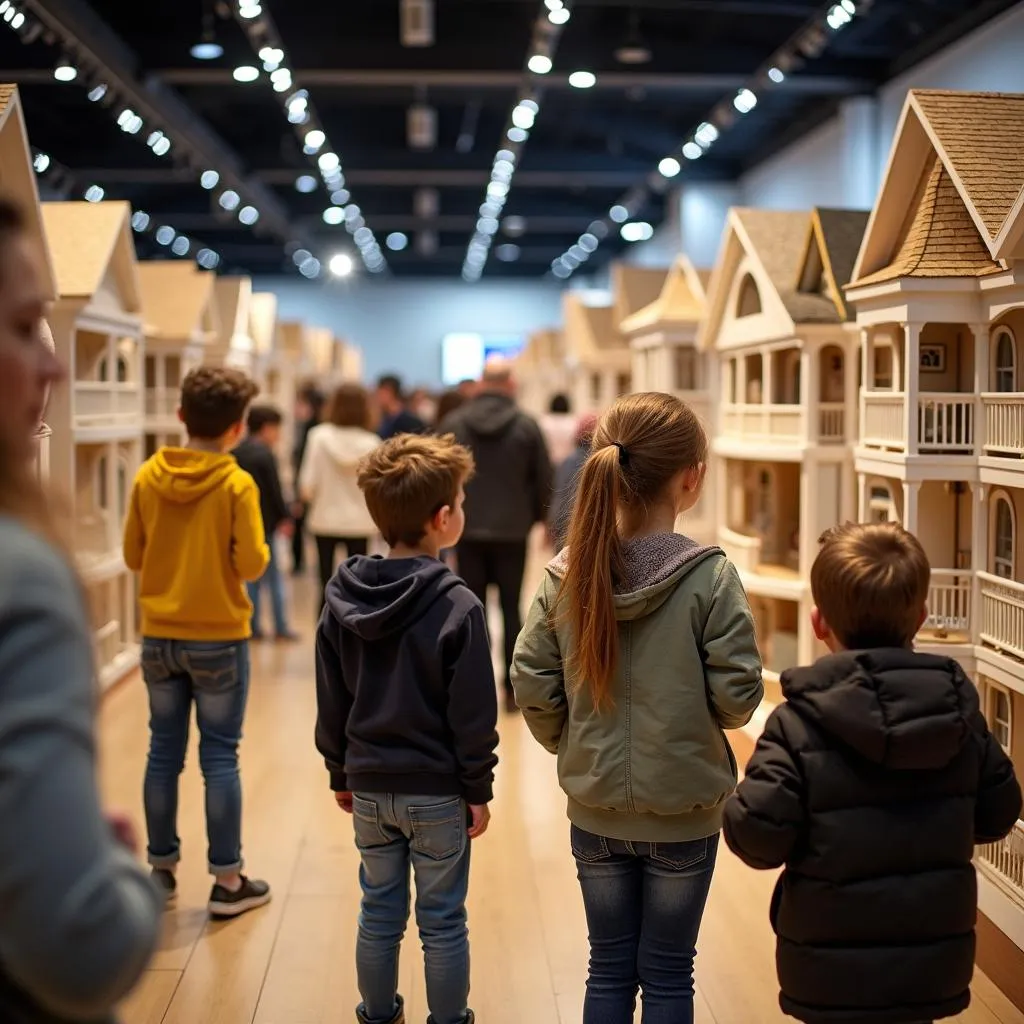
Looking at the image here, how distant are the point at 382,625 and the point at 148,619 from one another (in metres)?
1.45

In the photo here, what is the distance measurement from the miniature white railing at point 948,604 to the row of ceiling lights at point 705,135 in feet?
19.4

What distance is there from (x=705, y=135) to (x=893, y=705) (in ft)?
42.7

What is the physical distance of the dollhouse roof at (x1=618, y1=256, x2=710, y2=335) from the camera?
8.67 metres

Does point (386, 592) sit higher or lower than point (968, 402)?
lower

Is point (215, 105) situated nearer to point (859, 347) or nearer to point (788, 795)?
point (859, 347)

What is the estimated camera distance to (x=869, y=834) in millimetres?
2385

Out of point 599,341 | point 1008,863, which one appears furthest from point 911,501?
point 599,341

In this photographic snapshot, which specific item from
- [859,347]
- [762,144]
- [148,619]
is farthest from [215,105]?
[148,619]

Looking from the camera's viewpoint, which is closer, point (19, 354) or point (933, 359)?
point (19, 354)

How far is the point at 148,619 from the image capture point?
4230 millimetres

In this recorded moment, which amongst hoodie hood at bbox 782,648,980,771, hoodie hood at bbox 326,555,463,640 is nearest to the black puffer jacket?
hoodie hood at bbox 782,648,980,771

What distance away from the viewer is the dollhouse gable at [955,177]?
13.9 feet

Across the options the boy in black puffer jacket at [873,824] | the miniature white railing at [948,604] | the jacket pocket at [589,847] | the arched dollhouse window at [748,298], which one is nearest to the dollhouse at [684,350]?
the arched dollhouse window at [748,298]

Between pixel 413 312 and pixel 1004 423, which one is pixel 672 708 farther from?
pixel 413 312
